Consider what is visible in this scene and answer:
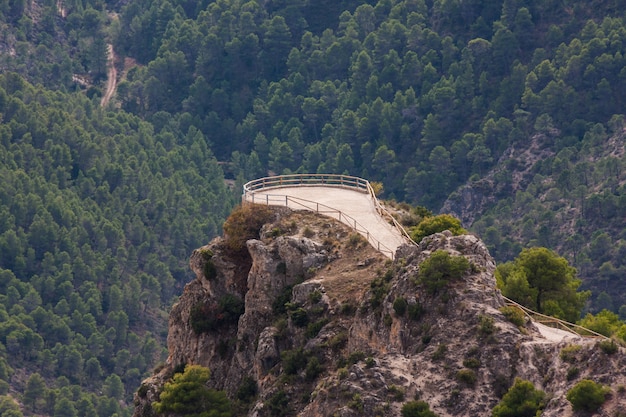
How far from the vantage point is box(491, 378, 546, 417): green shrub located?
11838 cm

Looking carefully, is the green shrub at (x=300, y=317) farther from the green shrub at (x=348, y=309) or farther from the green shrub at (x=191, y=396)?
the green shrub at (x=191, y=396)

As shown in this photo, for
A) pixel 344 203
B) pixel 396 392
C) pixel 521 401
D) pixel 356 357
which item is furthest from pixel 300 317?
pixel 521 401

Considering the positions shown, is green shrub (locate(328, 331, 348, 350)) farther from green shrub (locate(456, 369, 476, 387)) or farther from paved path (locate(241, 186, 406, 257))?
green shrub (locate(456, 369, 476, 387))

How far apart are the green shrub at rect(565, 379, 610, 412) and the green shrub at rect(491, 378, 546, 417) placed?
11.9 ft

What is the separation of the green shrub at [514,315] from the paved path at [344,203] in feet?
55.6

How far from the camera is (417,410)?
12219cm

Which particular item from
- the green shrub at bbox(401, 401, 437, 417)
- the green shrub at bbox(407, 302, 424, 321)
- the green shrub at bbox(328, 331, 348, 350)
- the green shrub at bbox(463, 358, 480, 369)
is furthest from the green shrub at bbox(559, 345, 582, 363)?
the green shrub at bbox(328, 331, 348, 350)

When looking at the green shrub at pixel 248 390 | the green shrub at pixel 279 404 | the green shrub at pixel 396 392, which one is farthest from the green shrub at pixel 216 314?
the green shrub at pixel 396 392

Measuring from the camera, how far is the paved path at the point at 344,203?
149 meters

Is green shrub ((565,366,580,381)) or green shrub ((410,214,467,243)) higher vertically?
green shrub ((410,214,467,243))

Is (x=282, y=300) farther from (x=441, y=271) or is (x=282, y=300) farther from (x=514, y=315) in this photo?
(x=514, y=315)

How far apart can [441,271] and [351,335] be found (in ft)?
27.0

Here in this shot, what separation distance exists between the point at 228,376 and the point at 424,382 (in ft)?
85.8

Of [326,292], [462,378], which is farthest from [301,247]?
[462,378]
